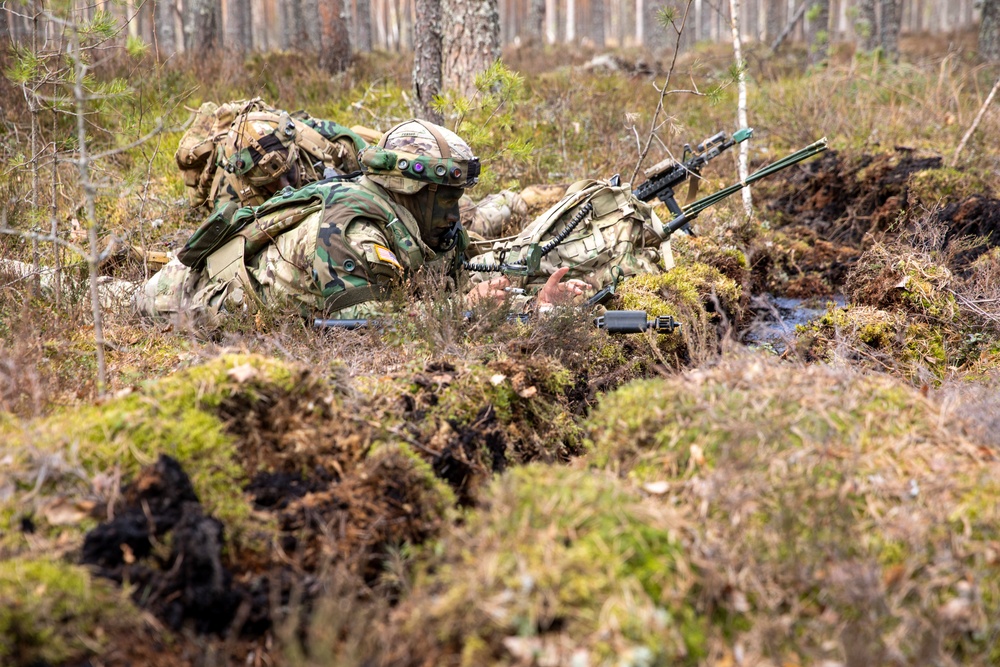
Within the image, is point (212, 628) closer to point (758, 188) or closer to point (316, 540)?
point (316, 540)

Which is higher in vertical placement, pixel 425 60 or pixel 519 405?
pixel 425 60

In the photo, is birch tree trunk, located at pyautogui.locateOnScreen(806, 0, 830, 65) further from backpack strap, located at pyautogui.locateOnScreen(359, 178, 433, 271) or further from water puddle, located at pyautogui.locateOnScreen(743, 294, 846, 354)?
backpack strap, located at pyautogui.locateOnScreen(359, 178, 433, 271)

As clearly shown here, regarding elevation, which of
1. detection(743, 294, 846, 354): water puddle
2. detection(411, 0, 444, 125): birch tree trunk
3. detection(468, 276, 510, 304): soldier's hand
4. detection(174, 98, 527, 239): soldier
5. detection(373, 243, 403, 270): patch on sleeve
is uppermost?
detection(411, 0, 444, 125): birch tree trunk

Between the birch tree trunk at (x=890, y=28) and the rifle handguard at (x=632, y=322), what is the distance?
44.2 feet

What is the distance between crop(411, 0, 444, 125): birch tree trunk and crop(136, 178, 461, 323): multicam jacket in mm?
3915

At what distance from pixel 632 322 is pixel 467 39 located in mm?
5169

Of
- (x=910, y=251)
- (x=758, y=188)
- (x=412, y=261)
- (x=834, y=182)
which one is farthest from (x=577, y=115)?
(x=412, y=261)

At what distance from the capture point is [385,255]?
13.8 ft

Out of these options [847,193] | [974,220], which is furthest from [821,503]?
[847,193]

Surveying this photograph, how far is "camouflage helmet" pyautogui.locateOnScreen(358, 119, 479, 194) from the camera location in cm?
430

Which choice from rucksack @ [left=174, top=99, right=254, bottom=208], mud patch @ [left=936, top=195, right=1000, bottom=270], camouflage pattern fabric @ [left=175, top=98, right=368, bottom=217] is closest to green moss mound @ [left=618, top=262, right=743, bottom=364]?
mud patch @ [left=936, top=195, right=1000, bottom=270]

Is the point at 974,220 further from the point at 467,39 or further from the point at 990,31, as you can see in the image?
the point at 990,31

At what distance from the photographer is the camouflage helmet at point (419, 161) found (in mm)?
4297

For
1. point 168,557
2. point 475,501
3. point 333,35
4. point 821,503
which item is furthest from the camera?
point 333,35
